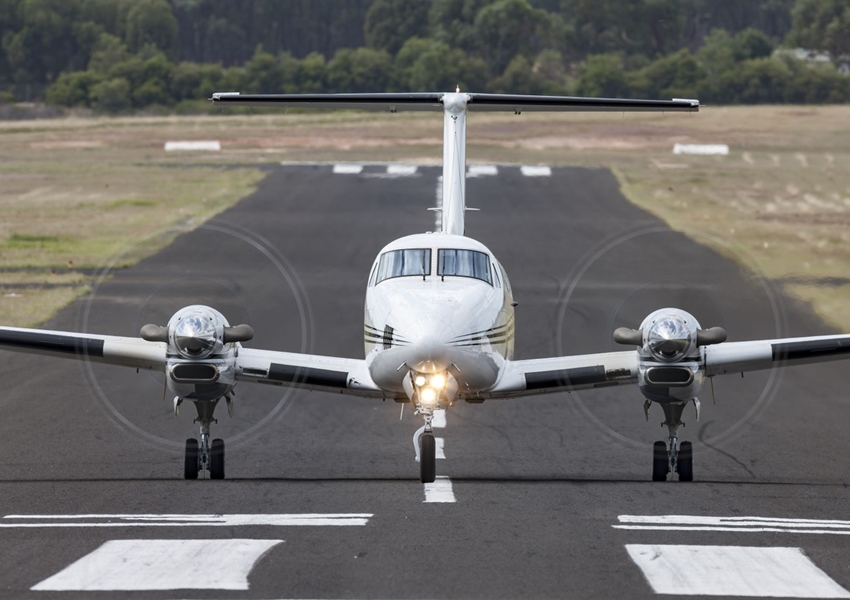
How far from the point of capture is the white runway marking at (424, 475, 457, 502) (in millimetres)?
16062

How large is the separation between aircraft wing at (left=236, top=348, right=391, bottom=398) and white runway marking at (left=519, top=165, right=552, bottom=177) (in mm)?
53633

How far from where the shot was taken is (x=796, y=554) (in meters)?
13.0

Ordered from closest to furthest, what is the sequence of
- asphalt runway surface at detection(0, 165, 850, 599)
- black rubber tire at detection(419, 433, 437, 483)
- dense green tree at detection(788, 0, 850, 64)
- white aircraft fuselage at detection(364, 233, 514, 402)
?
asphalt runway surface at detection(0, 165, 850, 599) → white aircraft fuselage at detection(364, 233, 514, 402) → black rubber tire at detection(419, 433, 437, 483) → dense green tree at detection(788, 0, 850, 64)

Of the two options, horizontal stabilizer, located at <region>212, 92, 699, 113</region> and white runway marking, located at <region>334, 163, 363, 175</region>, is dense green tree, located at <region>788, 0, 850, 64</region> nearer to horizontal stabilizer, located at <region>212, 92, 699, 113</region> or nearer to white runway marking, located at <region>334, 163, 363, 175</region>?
white runway marking, located at <region>334, 163, 363, 175</region>

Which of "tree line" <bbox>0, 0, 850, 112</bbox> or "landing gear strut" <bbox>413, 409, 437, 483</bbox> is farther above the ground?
"tree line" <bbox>0, 0, 850, 112</bbox>

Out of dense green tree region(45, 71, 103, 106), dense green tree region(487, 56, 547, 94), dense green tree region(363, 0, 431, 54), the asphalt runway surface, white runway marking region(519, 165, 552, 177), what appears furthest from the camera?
dense green tree region(363, 0, 431, 54)

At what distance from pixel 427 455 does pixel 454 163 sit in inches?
250

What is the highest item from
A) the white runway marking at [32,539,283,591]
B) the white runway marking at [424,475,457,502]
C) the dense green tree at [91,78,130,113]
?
the dense green tree at [91,78,130,113]

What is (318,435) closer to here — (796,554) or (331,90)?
(796,554)

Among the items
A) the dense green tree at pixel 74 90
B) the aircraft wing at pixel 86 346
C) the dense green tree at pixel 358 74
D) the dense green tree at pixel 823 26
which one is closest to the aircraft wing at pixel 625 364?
the aircraft wing at pixel 86 346

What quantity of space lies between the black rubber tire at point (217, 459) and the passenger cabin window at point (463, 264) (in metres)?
3.61

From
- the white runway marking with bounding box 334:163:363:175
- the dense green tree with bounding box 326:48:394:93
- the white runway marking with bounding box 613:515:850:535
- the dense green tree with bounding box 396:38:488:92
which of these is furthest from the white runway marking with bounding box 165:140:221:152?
the white runway marking with bounding box 613:515:850:535

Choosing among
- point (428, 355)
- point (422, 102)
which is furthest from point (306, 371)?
point (422, 102)

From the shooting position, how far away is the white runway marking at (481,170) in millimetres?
70500
